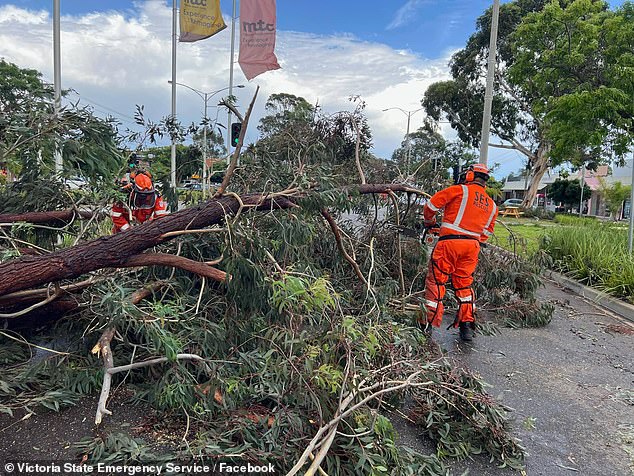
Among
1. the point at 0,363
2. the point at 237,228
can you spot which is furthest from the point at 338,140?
the point at 0,363

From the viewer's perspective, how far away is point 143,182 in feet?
19.9

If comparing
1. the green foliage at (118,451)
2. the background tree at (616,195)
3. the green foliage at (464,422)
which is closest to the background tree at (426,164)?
the green foliage at (464,422)

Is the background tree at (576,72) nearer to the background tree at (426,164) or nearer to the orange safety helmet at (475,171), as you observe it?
the background tree at (426,164)

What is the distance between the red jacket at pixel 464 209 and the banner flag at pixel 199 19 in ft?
38.4

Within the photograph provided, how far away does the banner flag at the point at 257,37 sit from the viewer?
13422mm

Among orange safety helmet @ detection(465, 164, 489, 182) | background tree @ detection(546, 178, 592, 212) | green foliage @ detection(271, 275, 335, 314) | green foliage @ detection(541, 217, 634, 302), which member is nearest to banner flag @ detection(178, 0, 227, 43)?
green foliage @ detection(541, 217, 634, 302)

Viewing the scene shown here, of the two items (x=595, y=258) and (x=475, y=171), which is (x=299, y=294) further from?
(x=595, y=258)

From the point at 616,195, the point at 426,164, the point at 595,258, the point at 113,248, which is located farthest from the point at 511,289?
the point at 616,195

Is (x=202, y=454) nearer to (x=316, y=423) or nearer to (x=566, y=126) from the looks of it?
(x=316, y=423)

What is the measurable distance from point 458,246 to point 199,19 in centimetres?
1237

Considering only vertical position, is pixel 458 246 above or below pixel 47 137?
below

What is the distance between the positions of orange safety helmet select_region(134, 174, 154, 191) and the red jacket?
374 cm

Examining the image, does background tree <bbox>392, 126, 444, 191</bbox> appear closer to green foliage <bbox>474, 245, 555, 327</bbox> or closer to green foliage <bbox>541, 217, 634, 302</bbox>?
green foliage <bbox>474, 245, 555, 327</bbox>

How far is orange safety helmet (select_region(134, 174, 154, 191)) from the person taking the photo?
599 cm
